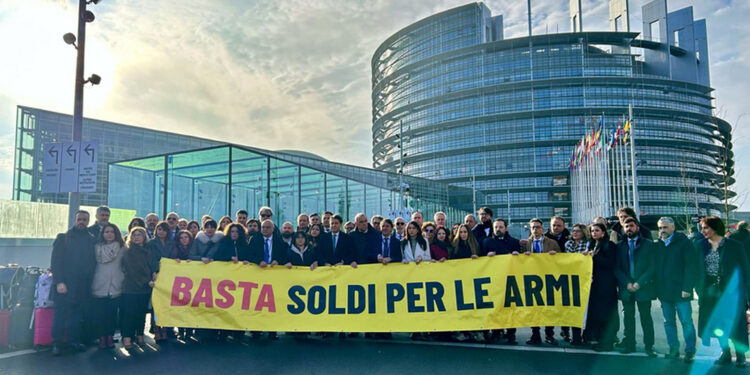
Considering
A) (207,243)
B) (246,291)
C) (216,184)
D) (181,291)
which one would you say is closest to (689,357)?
(246,291)

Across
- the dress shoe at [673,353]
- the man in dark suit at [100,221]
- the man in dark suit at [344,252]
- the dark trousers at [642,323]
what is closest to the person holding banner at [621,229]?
the dark trousers at [642,323]

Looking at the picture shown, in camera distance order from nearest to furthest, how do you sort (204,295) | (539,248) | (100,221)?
(204,295) → (100,221) → (539,248)

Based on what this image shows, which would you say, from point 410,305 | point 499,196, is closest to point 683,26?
point 499,196

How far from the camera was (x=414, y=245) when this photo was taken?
7988 mm

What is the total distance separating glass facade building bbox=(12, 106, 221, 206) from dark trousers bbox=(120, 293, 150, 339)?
39115mm

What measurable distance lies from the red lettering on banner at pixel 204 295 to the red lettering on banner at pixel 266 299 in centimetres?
75

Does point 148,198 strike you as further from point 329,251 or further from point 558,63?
point 558,63

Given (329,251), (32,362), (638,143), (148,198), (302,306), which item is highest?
(638,143)

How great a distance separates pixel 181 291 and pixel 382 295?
3123 millimetres

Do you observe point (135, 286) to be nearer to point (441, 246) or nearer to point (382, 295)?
point (382, 295)

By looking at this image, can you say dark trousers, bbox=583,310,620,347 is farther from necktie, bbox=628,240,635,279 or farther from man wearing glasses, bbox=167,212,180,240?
man wearing glasses, bbox=167,212,180,240

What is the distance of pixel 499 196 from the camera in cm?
8700

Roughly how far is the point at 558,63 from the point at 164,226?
8754 cm

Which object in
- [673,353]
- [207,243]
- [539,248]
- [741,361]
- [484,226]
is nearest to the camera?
[741,361]
